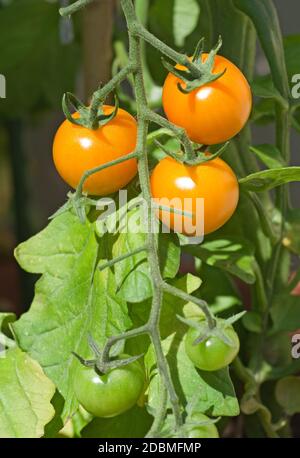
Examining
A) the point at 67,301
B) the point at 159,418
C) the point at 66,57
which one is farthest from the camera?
the point at 66,57

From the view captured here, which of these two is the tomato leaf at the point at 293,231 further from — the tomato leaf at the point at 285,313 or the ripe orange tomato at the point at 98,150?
the ripe orange tomato at the point at 98,150

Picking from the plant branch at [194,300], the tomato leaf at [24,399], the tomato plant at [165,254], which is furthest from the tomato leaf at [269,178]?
the tomato leaf at [24,399]

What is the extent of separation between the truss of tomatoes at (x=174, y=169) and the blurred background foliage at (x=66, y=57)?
0.40ft

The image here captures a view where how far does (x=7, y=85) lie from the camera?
Answer: 1130 millimetres

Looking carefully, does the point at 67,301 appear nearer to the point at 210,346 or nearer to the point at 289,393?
the point at 210,346

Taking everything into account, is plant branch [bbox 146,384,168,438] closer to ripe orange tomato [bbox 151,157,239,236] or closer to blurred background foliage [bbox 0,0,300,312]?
ripe orange tomato [bbox 151,157,239,236]

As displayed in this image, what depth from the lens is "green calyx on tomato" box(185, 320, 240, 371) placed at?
0.50 m

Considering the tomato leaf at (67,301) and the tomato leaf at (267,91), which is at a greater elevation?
the tomato leaf at (267,91)

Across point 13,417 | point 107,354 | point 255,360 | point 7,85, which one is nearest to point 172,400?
point 107,354

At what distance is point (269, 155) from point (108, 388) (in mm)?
229

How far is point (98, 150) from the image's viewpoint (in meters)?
0.52

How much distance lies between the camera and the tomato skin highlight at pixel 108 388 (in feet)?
1.65

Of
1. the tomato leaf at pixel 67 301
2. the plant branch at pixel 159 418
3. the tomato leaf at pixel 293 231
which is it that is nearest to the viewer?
the plant branch at pixel 159 418
